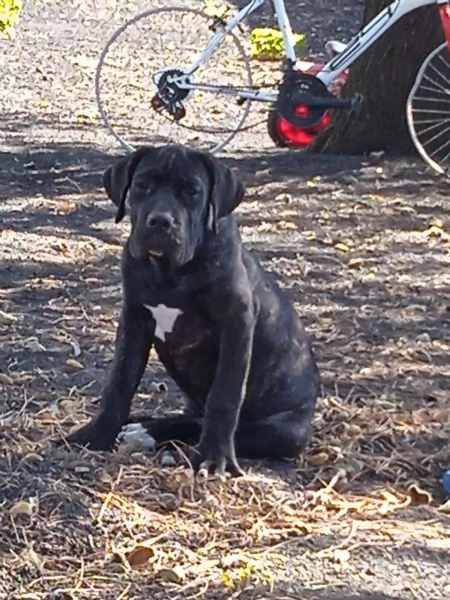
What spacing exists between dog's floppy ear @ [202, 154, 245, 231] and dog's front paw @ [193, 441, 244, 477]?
0.75m

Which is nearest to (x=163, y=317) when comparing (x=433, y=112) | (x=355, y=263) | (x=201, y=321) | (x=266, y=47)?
(x=201, y=321)

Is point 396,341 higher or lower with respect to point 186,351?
lower

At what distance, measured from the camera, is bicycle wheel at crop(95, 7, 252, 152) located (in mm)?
11445

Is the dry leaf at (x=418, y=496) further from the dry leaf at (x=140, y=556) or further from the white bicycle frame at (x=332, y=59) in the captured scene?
the white bicycle frame at (x=332, y=59)

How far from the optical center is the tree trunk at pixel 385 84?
10609 mm

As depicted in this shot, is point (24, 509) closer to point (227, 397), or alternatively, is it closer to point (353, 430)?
point (227, 397)

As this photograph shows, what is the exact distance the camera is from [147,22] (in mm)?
14672

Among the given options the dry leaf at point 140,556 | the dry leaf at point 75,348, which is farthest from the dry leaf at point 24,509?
the dry leaf at point 75,348

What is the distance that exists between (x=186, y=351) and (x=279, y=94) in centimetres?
545

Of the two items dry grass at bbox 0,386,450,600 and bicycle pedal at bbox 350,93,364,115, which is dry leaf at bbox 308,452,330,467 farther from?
bicycle pedal at bbox 350,93,364,115

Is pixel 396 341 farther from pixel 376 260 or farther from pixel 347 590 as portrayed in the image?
pixel 347 590

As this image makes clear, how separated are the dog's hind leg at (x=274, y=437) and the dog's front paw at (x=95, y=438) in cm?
46

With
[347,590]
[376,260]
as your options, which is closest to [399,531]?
[347,590]

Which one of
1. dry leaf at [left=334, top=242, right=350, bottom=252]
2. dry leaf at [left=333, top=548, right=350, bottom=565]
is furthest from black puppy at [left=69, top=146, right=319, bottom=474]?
dry leaf at [left=334, top=242, right=350, bottom=252]
